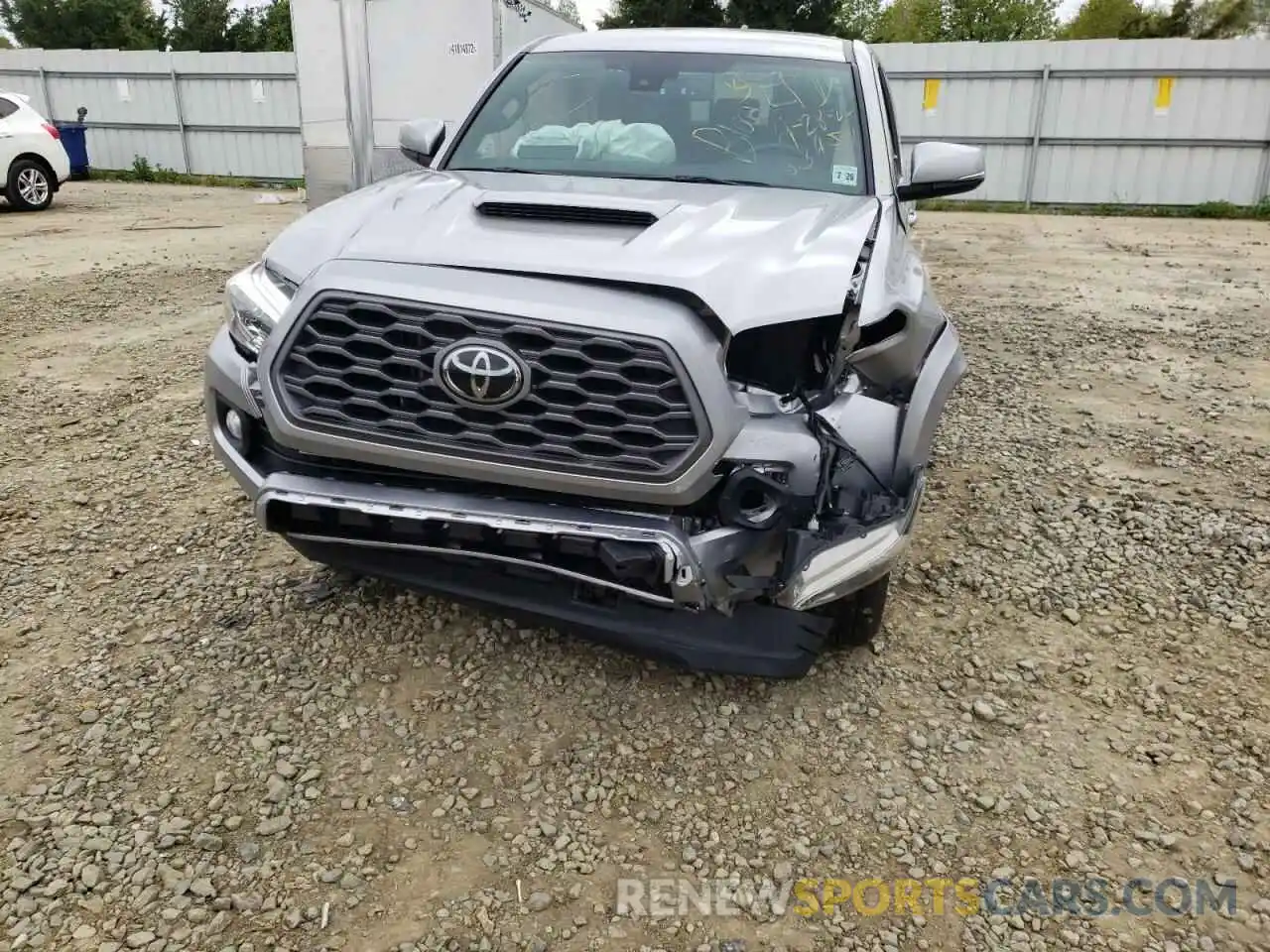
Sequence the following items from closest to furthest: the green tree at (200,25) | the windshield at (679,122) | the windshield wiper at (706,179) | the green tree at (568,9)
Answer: the windshield wiper at (706,179), the windshield at (679,122), the green tree at (568,9), the green tree at (200,25)

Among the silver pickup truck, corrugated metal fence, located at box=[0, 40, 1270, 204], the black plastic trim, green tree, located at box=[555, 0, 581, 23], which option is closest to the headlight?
the silver pickup truck

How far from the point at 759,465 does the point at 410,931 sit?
128 centimetres

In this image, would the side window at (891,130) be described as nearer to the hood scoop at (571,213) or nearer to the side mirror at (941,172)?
the side mirror at (941,172)

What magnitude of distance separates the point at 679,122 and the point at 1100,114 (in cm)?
1522

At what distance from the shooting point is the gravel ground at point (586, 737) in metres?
2.11

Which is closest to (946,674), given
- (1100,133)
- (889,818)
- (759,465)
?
(889,818)

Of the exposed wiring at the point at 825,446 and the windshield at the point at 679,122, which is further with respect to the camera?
the windshield at the point at 679,122

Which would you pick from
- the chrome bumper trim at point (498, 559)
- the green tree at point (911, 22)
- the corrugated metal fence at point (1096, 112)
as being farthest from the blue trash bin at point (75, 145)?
the green tree at point (911, 22)

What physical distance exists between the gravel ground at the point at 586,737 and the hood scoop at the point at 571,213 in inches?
51.6

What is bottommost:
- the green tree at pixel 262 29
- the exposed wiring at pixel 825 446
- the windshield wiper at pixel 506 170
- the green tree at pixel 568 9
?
the exposed wiring at pixel 825 446

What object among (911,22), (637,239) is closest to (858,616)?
(637,239)

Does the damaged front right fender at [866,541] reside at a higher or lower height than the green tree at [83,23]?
lower

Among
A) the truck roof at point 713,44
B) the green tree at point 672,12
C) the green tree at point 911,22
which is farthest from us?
the green tree at point 911,22

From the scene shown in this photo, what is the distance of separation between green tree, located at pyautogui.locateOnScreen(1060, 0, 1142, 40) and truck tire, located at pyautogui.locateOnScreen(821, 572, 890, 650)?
132ft
